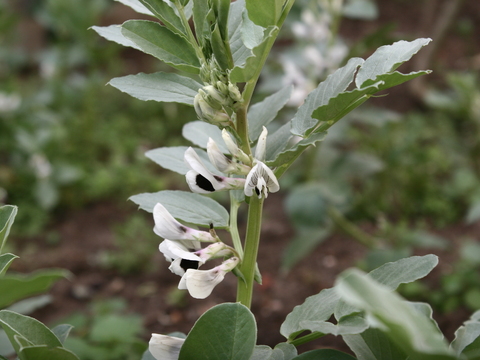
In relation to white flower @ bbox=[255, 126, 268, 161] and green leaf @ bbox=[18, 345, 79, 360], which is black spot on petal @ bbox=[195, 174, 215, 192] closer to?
white flower @ bbox=[255, 126, 268, 161]

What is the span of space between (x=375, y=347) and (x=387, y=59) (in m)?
0.30

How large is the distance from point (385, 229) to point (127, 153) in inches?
62.5

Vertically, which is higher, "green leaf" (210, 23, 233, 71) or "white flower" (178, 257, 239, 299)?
"green leaf" (210, 23, 233, 71)

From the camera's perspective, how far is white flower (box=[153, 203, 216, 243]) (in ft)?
1.72

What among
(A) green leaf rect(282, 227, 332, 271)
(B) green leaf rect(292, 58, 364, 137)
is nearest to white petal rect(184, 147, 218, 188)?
(B) green leaf rect(292, 58, 364, 137)

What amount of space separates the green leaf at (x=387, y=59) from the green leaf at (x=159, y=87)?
19 cm

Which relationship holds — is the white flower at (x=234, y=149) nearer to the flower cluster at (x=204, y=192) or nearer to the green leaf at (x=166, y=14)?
the flower cluster at (x=204, y=192)

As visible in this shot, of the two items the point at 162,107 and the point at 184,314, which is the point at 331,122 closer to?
the point at 184,314

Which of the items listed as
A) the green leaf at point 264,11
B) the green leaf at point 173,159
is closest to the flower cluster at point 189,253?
the green leaf at point 173,159

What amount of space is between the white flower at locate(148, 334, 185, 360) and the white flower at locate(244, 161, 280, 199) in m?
0.18

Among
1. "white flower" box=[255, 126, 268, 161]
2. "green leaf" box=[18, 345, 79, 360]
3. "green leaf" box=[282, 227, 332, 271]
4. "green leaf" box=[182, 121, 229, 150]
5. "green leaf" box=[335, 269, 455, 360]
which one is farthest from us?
"green leaf" box=[282, 227, 332, 271]

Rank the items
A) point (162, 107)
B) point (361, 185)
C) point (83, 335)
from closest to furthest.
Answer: point (83, 335)
point (361, 185)
point (162, 107)

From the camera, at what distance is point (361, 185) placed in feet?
7.81

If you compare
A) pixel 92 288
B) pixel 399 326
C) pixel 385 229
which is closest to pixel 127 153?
pixel 92 288
